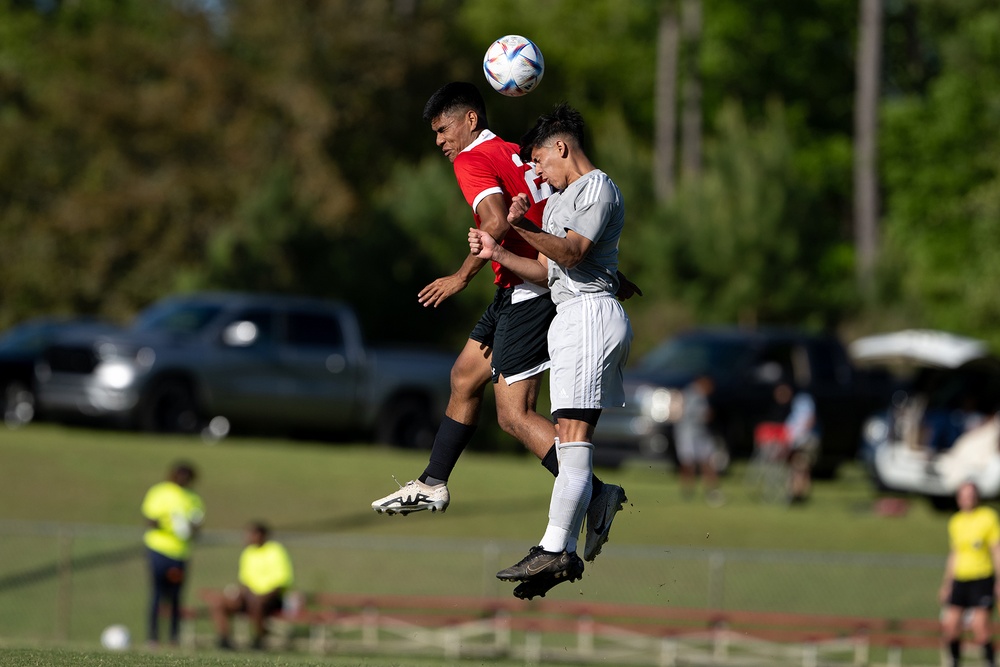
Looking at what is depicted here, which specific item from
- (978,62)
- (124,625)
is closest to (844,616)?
(124,625)

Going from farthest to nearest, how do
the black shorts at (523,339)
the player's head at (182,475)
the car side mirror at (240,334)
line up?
the car side mirror at (240,334) → the player's head at (182,475) → the black shorts at (523,339)

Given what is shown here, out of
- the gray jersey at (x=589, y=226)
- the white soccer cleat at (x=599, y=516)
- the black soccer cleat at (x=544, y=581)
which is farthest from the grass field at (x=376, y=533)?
the gray jersey at (x=589, y=226)

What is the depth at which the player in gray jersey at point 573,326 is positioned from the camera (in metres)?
7.84

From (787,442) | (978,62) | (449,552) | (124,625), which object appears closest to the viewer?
(124,625)

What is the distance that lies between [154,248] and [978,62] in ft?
84.2

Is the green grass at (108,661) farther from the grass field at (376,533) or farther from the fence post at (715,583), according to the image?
the fence post at (715,583)

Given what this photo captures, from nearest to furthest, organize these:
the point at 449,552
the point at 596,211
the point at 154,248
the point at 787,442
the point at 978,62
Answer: the point at 596,211
the point at 449,552
the point at 787,442
the point at 154,248
the point at 978,62

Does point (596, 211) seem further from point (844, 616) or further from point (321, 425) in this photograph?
point (321, 425)

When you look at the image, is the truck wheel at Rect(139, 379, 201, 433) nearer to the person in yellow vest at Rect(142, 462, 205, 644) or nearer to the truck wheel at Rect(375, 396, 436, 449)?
the truck wheel at Rect(375, 396, 436, 449)

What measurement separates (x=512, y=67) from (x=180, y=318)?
54.3 feet

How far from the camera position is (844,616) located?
60.3 ft

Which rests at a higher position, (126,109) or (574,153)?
Result: (126,109)

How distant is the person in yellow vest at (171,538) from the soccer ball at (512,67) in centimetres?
903

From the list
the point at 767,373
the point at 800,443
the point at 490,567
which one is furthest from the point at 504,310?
the point at 767,373
